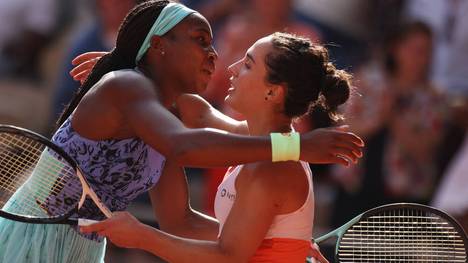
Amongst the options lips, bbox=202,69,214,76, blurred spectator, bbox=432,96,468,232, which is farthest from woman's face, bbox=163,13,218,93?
blurred spectator, bbox=432,96,468,232

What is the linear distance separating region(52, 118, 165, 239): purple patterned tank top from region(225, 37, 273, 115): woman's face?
38cm

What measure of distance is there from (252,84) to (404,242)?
901mm

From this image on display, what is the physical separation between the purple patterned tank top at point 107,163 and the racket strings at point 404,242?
81 cm

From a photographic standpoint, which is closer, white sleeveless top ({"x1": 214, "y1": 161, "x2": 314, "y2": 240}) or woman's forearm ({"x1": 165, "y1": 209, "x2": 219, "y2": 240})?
white sleeveless top ({"x1": 214, "y1": 161, "x2": 314, "y2": 240})

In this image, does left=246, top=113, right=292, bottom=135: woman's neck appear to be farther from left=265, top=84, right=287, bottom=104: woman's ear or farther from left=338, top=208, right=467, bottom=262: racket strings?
left=338, top=208, right=467, bottom=262: racket strings

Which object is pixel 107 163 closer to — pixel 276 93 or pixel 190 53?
pixel 190 53

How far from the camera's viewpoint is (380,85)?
735cm

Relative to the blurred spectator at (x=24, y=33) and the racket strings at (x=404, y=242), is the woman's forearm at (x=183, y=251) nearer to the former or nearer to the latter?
the racket strings at (x=404, y=242)

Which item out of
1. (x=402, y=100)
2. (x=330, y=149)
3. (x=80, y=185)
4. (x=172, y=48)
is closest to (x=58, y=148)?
(x=80, y=185)

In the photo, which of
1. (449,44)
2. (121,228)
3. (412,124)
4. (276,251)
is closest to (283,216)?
(276,251)

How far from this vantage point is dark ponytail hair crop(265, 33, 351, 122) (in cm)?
383

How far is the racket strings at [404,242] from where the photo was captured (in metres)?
4.17

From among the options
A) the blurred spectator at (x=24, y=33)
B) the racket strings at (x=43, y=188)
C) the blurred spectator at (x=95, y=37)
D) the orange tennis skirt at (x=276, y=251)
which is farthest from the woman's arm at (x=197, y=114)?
the blurred spectator at (x=24, y=33)

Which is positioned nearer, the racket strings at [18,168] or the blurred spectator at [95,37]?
the racket strings at [18,168]
